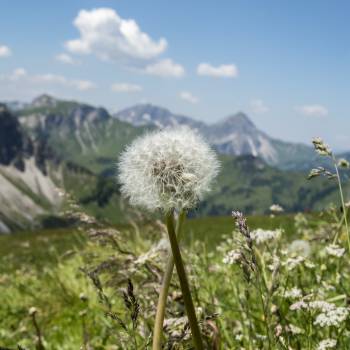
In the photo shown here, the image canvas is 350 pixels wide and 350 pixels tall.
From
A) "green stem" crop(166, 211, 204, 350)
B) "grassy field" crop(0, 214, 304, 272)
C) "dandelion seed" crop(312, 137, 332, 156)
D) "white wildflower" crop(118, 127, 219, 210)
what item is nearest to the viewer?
"green stem" crop(166, 211, 204, 350)

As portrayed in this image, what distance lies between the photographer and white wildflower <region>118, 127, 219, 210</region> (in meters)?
2.01

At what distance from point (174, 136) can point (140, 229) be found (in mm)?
6630

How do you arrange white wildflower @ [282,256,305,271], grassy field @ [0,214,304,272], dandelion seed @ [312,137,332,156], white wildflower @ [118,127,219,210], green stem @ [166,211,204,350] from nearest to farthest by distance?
green stem @ [166,211,204,350]
white wildflower @ [118,127,219,210]
dandelion seed @ [312,137,332,156]
white wildflower @ [282,256,305,271]
grassy field @ [0,214,304,272]

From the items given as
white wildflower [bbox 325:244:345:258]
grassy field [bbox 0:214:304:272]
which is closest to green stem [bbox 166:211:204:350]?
white wildflower [bbox 325:244:345:258]

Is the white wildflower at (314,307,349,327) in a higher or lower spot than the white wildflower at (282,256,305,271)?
lower

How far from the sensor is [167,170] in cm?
208

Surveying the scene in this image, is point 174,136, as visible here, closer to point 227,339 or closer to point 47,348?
point 227,339

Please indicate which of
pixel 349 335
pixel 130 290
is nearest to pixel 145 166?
pixel 130 290

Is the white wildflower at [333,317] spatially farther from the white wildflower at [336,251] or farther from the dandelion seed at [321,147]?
the dandelion seed at [321,147]

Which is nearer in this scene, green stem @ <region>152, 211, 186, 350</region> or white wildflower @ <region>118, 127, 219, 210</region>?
green stem @ <region>152, 211, 186, 350</region>

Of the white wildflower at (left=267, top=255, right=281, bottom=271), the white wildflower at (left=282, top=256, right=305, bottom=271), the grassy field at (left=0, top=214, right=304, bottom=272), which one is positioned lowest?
the grassy field at (left=0, top=214, right=304, bottom=272)

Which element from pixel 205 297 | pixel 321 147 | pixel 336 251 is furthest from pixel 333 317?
pixel 205 297

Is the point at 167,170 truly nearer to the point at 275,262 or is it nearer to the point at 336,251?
the point at 275,262

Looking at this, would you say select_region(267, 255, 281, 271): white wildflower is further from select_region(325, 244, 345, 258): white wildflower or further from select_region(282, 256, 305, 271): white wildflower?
select_region(325, 244, 345, 258): white wildflower
